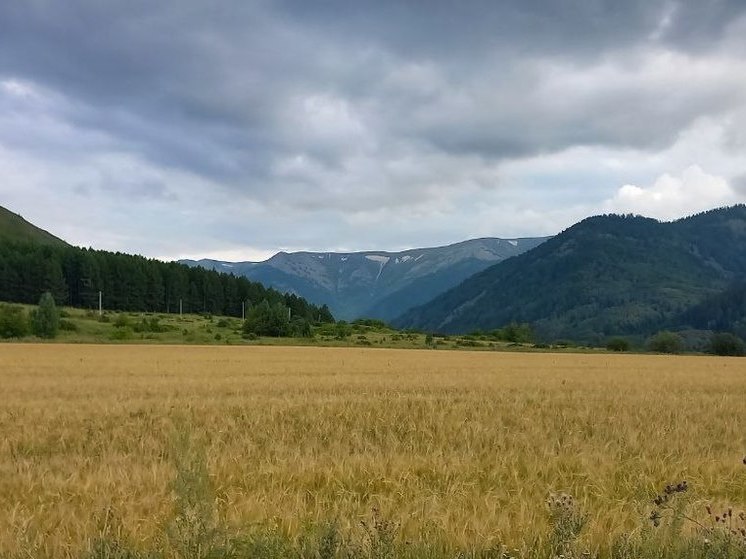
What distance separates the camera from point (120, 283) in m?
155

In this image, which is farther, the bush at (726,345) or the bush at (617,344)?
the bush at (617,344)

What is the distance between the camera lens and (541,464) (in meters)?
8.44

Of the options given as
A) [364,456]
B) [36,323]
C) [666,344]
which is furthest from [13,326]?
[666,344]

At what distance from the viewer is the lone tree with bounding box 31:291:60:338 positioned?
87750 millimetres

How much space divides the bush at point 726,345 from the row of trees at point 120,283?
9260 centimetres

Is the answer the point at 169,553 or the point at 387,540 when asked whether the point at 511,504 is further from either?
the point at 169,553

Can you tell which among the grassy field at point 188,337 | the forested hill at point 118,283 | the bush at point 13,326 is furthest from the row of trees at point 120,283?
the bush at point 13,326

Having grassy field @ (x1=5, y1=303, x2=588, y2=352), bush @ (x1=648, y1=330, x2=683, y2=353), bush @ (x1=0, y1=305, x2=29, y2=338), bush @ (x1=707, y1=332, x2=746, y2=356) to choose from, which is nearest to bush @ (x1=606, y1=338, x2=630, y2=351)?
bush @ (x1=648, y1=330, x2=683, y2=353)

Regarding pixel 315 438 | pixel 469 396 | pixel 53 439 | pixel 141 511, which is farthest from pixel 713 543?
pixel 469 396

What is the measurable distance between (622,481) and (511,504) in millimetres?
2361

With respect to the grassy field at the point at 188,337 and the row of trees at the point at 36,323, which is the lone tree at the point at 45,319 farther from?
the grassy field at the point at 188,337

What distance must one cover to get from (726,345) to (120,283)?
145m

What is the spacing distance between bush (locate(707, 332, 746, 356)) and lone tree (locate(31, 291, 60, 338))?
12326 cm

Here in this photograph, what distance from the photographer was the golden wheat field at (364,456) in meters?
5.73
